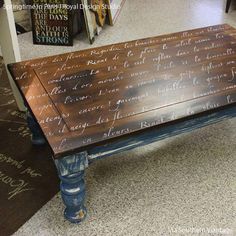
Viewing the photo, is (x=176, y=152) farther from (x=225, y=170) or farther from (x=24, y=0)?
(x=24, y=0)

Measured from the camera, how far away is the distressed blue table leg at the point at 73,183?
109 centimetres

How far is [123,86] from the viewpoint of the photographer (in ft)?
4.31

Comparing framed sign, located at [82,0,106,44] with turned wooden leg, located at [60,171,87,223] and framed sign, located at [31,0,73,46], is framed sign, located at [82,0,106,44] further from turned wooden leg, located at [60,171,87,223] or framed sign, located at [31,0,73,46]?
turned wooden leg, located at [60,171,87,223]

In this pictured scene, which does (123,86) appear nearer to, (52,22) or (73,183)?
(73,183)

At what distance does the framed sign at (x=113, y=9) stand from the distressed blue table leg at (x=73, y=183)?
208 centimetres

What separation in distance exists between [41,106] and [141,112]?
35 cm

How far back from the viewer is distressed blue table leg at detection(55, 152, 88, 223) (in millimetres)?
1094

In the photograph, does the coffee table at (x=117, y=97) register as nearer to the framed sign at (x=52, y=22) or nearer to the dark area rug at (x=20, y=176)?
the dark area rug at (x=20, y=176)

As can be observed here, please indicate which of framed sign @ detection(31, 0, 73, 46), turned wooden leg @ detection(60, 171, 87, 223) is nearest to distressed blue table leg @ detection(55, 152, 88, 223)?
turned wooden leg @ detection(60, 171, 87, 223)

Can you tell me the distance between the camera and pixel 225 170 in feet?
Answer: 5.05

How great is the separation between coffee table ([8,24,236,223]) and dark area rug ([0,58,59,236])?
0.32 feet

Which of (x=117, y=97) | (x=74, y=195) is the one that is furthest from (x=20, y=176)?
(x=117, y=97)

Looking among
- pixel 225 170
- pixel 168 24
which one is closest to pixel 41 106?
pixel 225 170

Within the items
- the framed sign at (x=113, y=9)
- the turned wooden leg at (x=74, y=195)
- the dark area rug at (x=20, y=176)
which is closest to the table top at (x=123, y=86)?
the turned wooden leg at (x=74, y=195)
